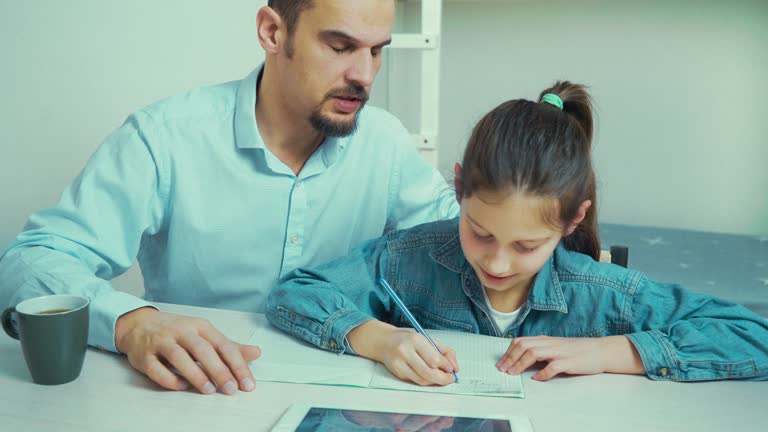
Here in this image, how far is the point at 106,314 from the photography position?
87cm

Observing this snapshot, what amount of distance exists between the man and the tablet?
46cm

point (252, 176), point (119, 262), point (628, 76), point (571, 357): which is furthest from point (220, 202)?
point (628, 76)

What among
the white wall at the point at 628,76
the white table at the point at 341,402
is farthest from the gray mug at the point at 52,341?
the white wall at the point at 628,76

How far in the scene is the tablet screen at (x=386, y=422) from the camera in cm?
68

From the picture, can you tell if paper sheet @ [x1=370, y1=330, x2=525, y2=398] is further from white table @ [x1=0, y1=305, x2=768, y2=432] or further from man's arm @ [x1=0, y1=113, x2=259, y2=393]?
man's arm @ [x1=0, y1=113, x2=259, y2=393]

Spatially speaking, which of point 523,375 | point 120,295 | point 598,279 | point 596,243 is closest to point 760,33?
point 596,243

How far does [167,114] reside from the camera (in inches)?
46.5

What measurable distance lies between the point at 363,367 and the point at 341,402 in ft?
0.34

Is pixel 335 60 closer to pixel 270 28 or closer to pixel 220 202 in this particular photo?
pixel 270 28

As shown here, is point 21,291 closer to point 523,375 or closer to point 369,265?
point 369,265

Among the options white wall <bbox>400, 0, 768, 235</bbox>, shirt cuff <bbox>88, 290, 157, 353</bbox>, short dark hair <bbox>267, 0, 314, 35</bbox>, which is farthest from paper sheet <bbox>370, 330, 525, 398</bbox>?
white wall <bbox>400, 0, 768, 235</bbox>

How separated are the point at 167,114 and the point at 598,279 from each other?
2.37ft

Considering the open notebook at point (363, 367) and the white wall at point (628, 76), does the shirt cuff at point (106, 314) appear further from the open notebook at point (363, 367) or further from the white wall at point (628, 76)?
the white wall at point (628, 76)

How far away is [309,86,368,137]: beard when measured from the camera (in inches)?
46.5
